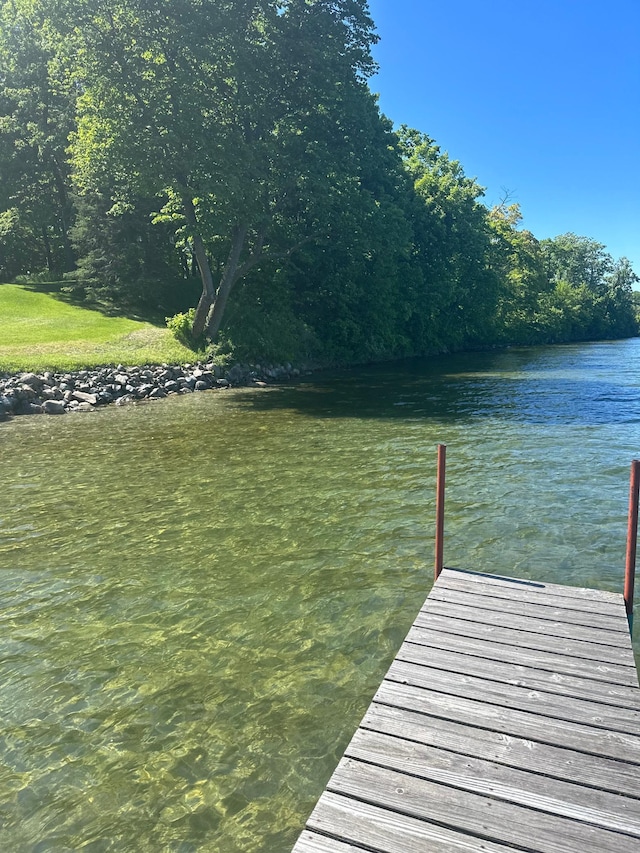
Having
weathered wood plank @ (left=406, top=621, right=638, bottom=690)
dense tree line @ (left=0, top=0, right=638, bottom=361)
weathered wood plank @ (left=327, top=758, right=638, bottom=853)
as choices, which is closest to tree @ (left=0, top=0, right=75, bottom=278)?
dense tree line @ (left=0, top=0, right=638, bottom=361)

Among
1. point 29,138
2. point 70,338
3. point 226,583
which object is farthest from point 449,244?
point 226,583

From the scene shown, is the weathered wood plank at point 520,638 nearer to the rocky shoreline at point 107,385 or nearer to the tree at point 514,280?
the rocky shoreline at point 107,385

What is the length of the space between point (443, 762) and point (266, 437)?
14.1 meters

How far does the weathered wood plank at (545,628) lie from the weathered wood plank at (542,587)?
680mm

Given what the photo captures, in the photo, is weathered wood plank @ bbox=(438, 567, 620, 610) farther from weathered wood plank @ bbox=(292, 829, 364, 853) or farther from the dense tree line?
the dense tree line

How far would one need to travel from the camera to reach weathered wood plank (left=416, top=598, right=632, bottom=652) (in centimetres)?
586

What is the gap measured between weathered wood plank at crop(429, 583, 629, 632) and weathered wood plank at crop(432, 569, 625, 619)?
32 mm

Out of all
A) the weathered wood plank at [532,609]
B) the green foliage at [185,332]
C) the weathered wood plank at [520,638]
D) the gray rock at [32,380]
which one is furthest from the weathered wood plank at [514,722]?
the green foliage at [185,332]

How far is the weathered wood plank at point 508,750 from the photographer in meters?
4.20

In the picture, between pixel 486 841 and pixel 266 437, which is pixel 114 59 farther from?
pixel 486 841

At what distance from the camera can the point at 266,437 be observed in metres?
18.1

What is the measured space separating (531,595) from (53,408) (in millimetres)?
20010

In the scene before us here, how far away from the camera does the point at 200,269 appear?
33875 mm

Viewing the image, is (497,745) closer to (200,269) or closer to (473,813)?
(473,813)
